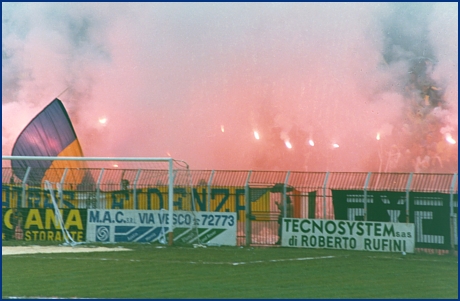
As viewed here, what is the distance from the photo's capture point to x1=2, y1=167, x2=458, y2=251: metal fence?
2081cm

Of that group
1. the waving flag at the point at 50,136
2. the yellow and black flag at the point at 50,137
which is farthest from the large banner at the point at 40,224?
the waving flag at the point at 50,136

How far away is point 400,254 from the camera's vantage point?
18.4 metres

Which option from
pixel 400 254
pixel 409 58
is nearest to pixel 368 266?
pixel 400 254

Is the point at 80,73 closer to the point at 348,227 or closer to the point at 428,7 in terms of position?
the point at 428,7

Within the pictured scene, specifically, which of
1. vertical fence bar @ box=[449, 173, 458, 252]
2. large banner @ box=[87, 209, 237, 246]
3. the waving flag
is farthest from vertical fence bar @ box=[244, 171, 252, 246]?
the waving flag

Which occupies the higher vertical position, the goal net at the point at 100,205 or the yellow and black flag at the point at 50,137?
the yellow and black flag at the point at 50,137

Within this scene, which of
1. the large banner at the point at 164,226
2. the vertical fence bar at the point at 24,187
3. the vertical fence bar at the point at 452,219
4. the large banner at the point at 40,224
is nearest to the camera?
the vertical fence bar at the point at 452,219

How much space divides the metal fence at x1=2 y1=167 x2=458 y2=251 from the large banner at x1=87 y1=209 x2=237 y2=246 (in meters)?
0.61

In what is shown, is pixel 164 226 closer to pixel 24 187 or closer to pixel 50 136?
pixel 24 187

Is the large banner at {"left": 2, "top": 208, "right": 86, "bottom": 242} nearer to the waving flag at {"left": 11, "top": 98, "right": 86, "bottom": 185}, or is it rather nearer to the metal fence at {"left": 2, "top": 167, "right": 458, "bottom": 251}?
the metal fence at {"left": 2, "top": 167, "right": 458, "bottom": 251}

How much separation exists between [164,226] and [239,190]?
2657 mm

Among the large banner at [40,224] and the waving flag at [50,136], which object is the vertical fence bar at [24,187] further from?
the waving flag at [50,136]

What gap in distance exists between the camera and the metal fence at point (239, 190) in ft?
68.3

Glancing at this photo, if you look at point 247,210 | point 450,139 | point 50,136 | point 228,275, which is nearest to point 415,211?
point 247,210
